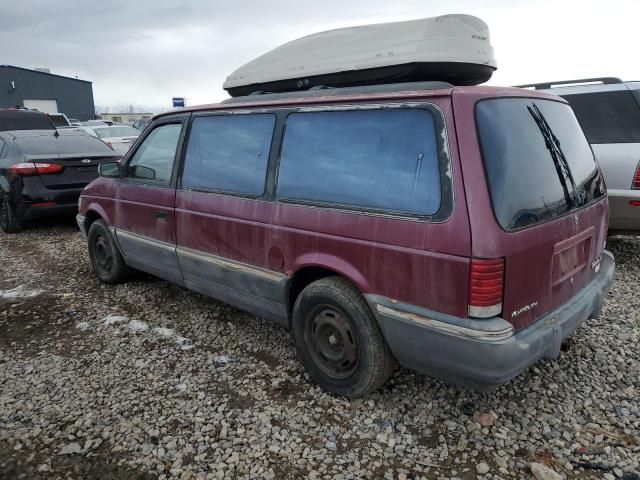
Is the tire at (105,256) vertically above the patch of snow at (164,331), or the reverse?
the tire at (105,256)

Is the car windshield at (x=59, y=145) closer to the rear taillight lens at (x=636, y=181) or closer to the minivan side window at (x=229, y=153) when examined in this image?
the minivan side window at (x=229, y=153)

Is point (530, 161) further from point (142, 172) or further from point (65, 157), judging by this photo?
point (65, 157)

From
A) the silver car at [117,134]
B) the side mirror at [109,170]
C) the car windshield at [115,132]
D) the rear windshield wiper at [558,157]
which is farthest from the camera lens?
the car windshield at [115,132]

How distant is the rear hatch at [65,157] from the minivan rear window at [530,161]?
21.3 ft

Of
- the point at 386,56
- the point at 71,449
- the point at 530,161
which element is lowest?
the point at 71,449

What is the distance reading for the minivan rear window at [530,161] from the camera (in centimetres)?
231

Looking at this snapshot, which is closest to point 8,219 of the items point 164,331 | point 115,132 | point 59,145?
point 59,145

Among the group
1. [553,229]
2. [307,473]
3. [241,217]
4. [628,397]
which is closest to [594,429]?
[628,397]

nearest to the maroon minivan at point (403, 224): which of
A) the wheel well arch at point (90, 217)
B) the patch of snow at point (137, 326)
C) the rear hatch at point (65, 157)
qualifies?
the patch of snow at point (137, 326)

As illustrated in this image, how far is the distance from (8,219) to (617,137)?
8391mm

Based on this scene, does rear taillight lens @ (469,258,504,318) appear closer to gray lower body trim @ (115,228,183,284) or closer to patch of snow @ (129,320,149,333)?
gray lower body trim @ (115,228,183,284)

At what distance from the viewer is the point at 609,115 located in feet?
16.8

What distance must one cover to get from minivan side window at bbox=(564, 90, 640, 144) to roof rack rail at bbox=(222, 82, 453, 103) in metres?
3.39

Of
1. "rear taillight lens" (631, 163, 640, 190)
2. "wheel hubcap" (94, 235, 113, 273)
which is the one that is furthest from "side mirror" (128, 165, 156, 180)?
"rear taillight lens" (631, 163, 640, 190)
